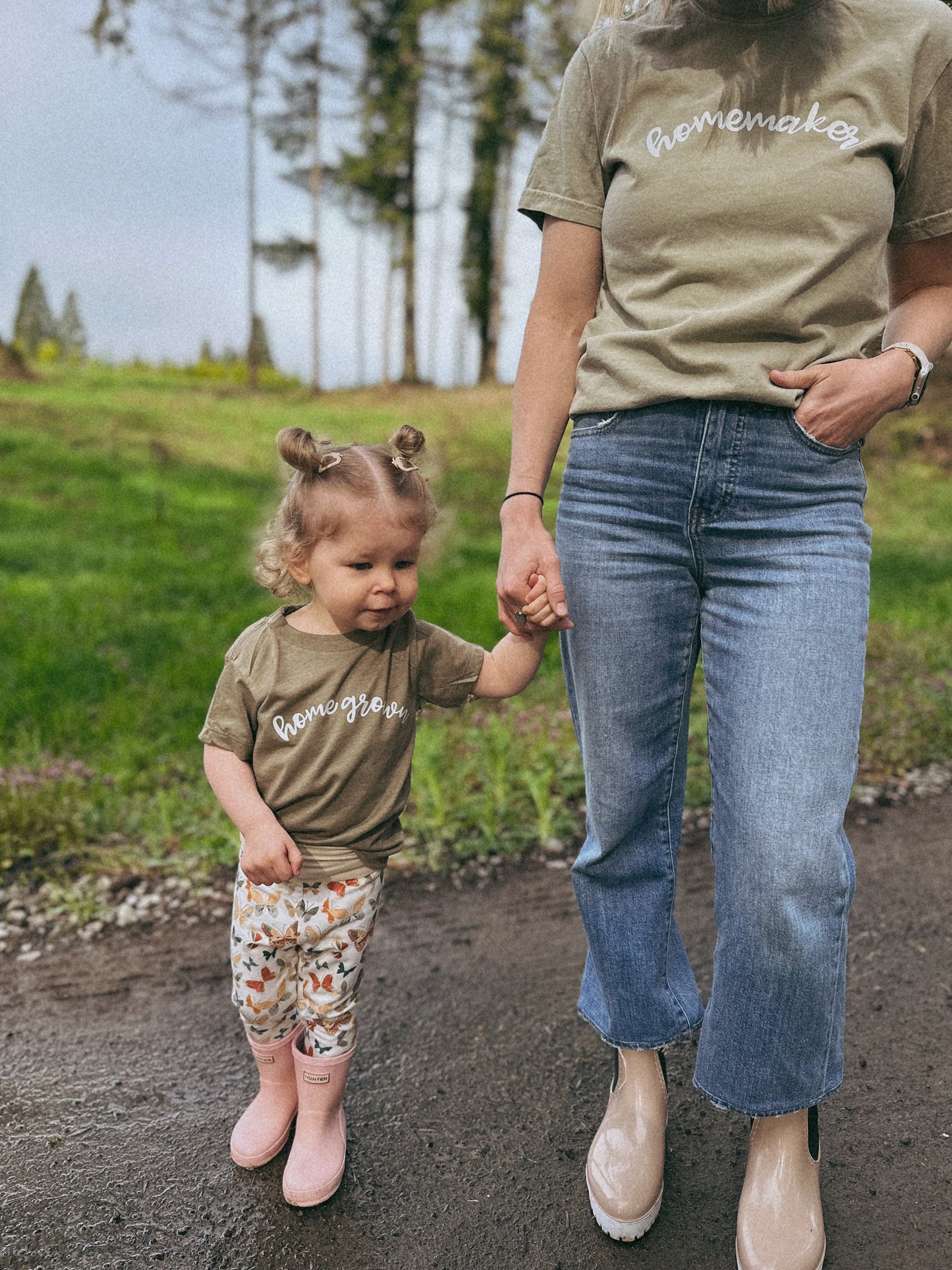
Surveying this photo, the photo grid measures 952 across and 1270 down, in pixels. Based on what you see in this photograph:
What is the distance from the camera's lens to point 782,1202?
170 cm

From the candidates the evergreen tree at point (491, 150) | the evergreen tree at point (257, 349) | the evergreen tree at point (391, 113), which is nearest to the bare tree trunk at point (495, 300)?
the evergreen tree at point (491, 150)

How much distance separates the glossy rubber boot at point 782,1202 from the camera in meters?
1.69

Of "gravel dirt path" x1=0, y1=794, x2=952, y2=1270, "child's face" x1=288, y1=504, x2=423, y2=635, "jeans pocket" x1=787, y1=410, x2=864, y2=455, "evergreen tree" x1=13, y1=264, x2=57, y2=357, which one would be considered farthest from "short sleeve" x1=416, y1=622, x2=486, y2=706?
"evergreen tree" x1=13, y1=264, x2=57, y2=357

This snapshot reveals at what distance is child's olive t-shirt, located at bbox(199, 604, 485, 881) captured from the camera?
1861 millimetres

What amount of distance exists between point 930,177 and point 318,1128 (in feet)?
6.73

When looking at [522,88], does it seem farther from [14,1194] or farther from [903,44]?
[14,1194]

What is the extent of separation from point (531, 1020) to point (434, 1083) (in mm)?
348

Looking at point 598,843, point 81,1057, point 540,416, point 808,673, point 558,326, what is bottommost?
point 81,1057

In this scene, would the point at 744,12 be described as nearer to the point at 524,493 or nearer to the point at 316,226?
the point at 524,493

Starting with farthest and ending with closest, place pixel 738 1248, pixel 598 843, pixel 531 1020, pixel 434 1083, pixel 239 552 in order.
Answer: pixel 239 552
pixel 531 1020
pixel 434 1083
pixel 598 843
pixel 738 1248

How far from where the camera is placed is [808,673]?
157 cm

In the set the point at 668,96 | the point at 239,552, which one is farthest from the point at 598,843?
the point at 239,552

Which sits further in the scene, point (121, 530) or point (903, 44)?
point (121, 530)

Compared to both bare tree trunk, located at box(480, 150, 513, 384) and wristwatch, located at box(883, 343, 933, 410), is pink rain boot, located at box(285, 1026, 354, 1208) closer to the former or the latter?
wristwatch, located at box(883, 343, 933, 410)
